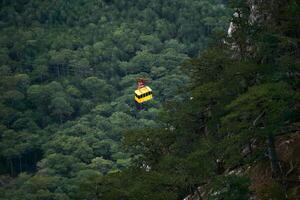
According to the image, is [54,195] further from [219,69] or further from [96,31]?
[96,31]

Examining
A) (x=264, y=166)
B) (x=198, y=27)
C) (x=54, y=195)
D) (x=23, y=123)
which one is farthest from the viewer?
(x=198, y=27)

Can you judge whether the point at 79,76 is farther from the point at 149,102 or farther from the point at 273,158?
the point at 273,158

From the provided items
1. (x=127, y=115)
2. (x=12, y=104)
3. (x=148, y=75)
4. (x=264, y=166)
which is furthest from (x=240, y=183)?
(x=148, y=75)

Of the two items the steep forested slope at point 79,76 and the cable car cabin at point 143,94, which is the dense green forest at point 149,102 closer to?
the steep forested slope at point 79,76

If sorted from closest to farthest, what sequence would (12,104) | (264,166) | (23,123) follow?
(264,166)
(23,123)
(12,104)

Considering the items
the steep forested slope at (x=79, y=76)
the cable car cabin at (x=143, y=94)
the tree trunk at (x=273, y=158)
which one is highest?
the tree trunk at (x=273, y=158)

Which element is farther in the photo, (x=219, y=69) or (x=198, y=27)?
(x=198, y=27)

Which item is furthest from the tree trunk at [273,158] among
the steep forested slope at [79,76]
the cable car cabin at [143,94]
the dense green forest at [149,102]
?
the steep forested slope at [79,76]
